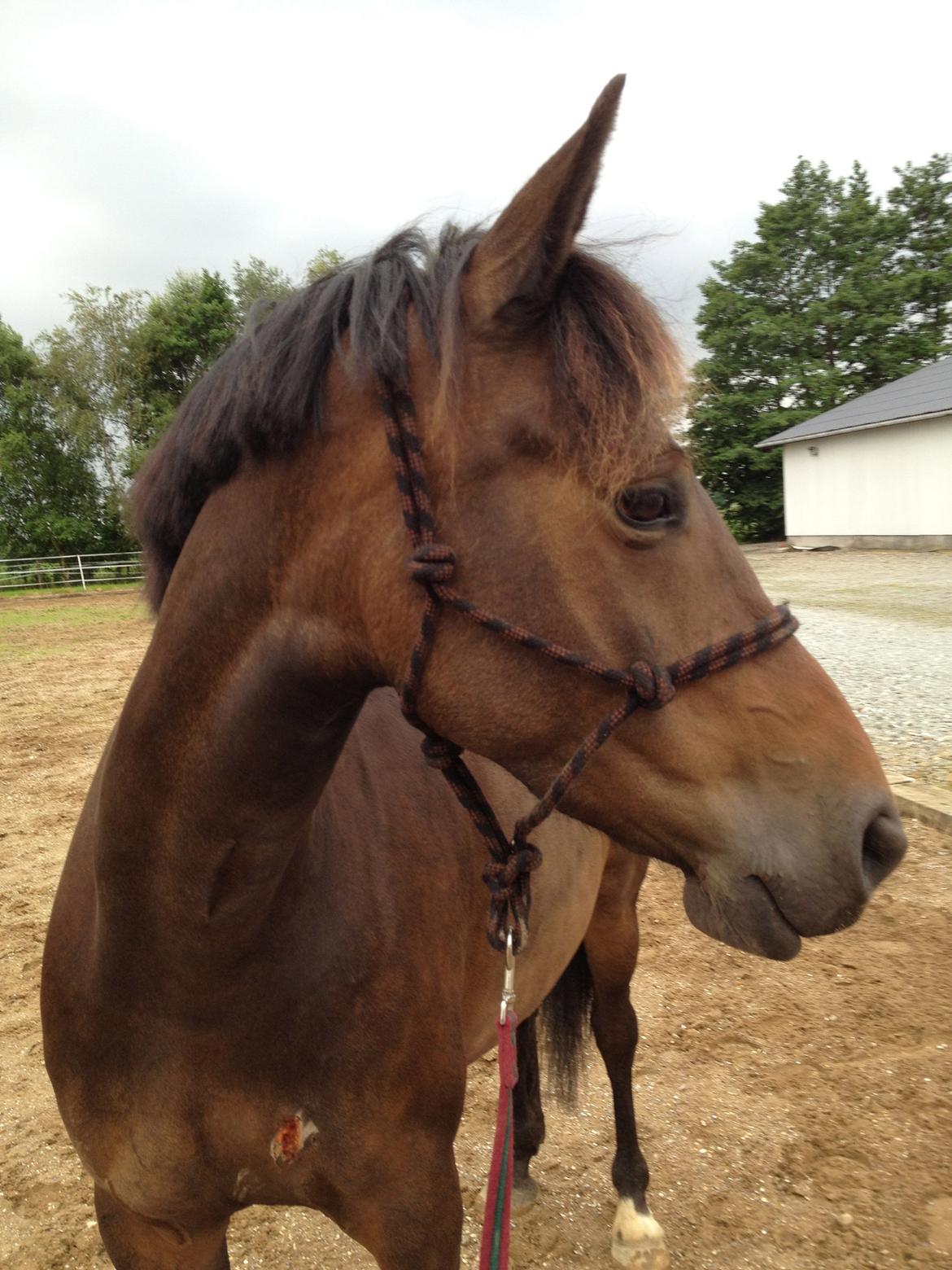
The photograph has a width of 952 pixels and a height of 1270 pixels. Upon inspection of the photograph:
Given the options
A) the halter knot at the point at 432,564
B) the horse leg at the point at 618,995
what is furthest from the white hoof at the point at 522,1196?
the halter knot at the point at 432,564

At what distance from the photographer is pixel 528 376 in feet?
4.27

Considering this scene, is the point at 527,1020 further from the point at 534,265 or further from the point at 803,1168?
the point at 534,265

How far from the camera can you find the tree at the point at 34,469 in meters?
Result: 34.8

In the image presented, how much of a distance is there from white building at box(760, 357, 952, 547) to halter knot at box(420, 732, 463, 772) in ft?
89.0

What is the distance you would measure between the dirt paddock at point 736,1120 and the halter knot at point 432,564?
1.19 metres

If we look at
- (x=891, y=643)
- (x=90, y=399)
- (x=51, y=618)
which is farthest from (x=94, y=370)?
(x=891, y=643)

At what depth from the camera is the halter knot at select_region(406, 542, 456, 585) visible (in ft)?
4.12

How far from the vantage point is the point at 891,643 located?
11.1m

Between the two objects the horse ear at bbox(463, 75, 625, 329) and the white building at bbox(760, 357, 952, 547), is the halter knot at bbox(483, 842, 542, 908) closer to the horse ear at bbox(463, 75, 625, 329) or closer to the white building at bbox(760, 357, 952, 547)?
the horse ear at bbox(463, 75, 625, 329)

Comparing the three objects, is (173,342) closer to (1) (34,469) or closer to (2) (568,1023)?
(1) (34,469)

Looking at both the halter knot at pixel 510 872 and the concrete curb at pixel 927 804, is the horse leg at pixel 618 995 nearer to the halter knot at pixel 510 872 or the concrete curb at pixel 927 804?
the halter knot at pixel 510 872

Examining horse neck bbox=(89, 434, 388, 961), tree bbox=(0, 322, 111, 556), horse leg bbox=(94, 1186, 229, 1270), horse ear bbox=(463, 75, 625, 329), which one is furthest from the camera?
tree bbox=(0, 322, 111, 556)

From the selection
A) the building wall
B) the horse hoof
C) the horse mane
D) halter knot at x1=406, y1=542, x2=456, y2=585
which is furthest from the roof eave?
halter knot at x1=406, y1=542, x2=456, y2=585

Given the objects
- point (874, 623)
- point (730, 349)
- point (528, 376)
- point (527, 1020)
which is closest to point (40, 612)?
point (874, 623)
